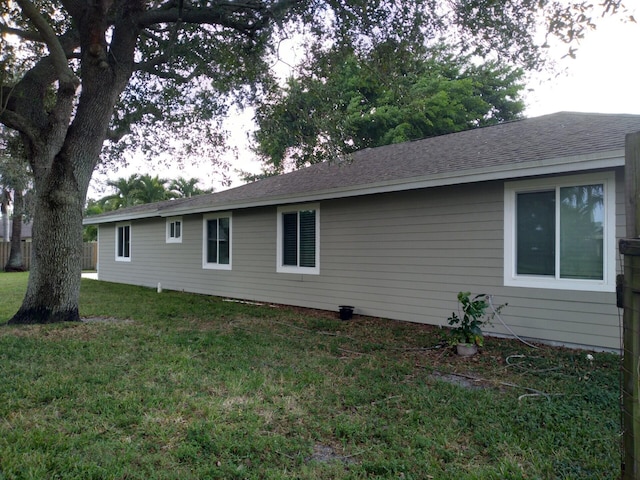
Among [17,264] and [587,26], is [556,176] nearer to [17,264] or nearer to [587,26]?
[587,26]

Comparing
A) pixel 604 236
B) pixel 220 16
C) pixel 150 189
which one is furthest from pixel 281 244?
pixel 150 189

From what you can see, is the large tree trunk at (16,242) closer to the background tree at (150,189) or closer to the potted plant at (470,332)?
the background tree at (150,189)

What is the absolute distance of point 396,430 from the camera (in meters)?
3.33

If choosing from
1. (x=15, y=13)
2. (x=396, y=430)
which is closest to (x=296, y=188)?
(x=15, y=13)

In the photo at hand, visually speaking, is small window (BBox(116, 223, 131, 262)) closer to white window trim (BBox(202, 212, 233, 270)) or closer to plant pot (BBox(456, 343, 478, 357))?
white window trim (BBox(202, 212, 233, 270))

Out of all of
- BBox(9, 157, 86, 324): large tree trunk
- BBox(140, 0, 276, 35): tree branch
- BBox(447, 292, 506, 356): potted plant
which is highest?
BBox(140, 0, 276, 35): tree branch

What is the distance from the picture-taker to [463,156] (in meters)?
7.64

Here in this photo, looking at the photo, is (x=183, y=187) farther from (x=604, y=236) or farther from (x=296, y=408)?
(x=296, y=408)

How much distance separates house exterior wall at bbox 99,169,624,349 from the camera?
19.7ft

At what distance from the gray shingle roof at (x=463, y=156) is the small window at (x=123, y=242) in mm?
5894

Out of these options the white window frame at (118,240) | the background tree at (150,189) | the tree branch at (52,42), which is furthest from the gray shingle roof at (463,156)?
the background tree at (150,189)

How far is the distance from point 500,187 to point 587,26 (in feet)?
7.43

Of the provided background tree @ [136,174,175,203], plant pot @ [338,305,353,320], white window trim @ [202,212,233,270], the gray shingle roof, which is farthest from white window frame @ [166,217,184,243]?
background tree @ [136,174,175,203]

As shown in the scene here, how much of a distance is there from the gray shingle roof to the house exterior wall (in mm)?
441
